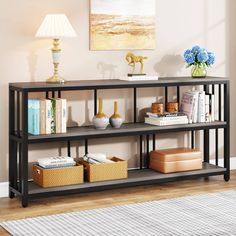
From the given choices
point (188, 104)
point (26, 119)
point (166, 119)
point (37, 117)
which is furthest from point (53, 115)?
→ point (188, 104)

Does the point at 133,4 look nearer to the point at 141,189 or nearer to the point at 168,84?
the point at 168,84

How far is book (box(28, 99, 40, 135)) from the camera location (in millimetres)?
4449

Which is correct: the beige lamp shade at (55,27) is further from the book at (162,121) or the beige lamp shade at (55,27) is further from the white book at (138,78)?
the book at (162,121)

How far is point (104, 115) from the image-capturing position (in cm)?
477

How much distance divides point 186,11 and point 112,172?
5.03ft

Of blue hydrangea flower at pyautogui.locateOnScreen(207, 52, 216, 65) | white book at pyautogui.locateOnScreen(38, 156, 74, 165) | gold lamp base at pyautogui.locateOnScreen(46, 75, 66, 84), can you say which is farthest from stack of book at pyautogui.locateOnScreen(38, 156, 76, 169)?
blue hydrangea flower at pyautogui.locateOnScreen(207, 52, 216, 65)

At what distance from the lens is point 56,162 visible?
15.0ft

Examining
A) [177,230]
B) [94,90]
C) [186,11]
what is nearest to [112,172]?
[94,90]

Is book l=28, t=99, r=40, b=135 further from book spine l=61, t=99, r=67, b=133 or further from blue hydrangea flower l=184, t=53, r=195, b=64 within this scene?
blue hydrangea flower l=184, t=53, r=195, b=64

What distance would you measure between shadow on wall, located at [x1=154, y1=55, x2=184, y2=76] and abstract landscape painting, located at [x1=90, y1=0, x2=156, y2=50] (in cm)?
16

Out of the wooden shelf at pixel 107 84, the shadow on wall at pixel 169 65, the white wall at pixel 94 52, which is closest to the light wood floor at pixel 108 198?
the white wall at pixel 94 52

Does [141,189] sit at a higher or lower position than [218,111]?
lower

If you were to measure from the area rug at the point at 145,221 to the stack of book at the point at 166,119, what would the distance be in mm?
699

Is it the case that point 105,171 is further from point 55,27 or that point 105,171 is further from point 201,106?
point 55,27
